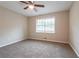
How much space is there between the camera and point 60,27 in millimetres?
5547

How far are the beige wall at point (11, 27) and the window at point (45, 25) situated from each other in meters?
1.22

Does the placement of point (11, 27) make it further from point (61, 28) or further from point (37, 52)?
point (61, 28)

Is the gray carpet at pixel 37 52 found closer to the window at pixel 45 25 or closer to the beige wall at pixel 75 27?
the beige wall at pixel 75 27

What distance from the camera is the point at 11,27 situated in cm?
515

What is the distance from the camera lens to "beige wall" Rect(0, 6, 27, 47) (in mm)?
4496

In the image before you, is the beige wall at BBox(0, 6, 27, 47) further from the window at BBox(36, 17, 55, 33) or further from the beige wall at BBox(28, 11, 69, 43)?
the beige wall at BBox(28, 11, 69, 43)

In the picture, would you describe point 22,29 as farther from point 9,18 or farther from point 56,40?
point 56,40

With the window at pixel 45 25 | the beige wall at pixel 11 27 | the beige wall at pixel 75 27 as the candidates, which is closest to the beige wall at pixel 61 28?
the window at pixel 45 25

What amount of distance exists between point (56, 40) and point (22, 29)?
9.51 ft

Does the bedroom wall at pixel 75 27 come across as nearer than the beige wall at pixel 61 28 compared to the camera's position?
Yes

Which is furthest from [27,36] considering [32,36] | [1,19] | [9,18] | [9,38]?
[1,19]

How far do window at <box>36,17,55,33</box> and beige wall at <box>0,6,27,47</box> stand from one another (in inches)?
48.0

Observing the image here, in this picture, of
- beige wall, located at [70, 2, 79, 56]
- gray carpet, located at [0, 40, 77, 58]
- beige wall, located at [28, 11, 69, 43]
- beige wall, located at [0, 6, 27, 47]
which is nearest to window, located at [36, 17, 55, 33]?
beige wall, located at [28, 11, 69, 43]

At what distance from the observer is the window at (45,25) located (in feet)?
19.5
